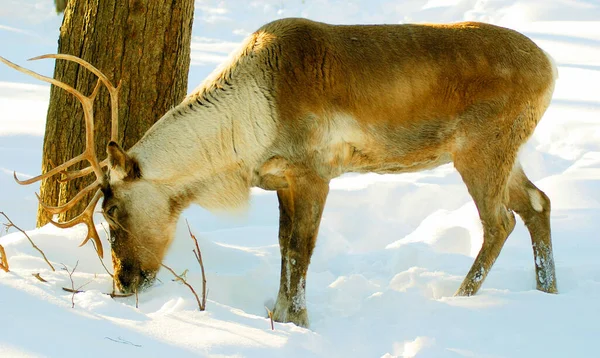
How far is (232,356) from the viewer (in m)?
3.20

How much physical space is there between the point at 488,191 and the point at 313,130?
118 cm

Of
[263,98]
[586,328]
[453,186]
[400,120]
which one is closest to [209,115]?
[263,98]

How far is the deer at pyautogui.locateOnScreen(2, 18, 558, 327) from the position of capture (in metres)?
4.49

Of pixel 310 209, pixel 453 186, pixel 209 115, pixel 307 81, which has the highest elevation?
pixel 307 81

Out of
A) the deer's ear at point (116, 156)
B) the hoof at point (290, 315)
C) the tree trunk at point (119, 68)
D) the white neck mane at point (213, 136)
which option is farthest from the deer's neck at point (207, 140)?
the hoof at point (290, 315)

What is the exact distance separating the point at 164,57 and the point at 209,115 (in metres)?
0.88

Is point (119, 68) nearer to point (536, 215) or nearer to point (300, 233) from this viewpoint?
point (300, 233)

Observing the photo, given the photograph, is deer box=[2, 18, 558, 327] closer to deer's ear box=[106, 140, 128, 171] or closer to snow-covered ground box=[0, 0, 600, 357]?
deer's ear box=[106, 140, 128, 171]

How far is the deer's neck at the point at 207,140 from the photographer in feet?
14.7

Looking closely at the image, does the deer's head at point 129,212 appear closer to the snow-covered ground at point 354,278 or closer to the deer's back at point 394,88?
the snow-covered ground at point 354,278

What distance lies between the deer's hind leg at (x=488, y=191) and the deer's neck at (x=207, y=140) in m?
1.25

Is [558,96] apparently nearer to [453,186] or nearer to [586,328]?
[453,186]

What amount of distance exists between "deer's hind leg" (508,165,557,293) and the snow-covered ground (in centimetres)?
16


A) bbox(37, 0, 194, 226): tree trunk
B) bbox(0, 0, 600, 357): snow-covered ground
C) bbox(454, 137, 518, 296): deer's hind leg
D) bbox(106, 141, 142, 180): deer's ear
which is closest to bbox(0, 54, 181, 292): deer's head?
bbox(106, 141, 142, 180): deer's ear
